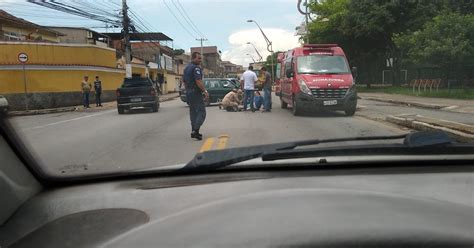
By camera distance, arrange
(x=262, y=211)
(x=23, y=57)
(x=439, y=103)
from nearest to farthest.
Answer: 1. (x=262, y=211)
2. (x=23, y=57)
3. (x=439, y=103)

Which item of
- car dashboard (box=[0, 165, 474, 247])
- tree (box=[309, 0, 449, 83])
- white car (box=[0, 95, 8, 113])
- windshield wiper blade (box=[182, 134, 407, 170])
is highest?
tree (box=[309, 0, 449, 83])

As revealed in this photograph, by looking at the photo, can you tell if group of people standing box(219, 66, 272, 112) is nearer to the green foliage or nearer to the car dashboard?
the green foliage

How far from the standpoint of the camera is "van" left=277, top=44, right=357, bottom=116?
12531 millimetres

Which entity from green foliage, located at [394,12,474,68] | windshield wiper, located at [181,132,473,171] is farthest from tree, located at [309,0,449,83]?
green foliage, located at [394,12,474,68]

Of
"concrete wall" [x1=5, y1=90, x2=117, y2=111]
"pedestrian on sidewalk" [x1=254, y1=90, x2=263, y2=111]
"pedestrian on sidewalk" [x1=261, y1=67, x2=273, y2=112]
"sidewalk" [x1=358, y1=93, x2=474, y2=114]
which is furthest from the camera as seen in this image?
"sidewalk" [x1=358, y1=93, x2=474, y2=114]

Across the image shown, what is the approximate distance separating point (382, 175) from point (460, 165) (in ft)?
1.57

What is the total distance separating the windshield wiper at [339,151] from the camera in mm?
2799

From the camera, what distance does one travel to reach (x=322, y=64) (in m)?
14.9

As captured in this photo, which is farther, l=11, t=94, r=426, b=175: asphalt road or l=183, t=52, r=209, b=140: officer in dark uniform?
l=183, t=52, r=209, b=140: officer in dark uniform

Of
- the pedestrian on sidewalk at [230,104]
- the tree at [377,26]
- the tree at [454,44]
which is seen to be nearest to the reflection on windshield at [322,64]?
the pedestrian on sidewalk at [230,104]

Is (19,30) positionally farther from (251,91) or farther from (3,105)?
(251,91)

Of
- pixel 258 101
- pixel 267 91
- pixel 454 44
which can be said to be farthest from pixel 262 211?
pixel 454 44

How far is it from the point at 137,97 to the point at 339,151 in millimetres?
17308

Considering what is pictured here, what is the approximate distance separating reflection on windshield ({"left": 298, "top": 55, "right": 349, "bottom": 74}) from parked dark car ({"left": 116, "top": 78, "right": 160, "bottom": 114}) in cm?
599
